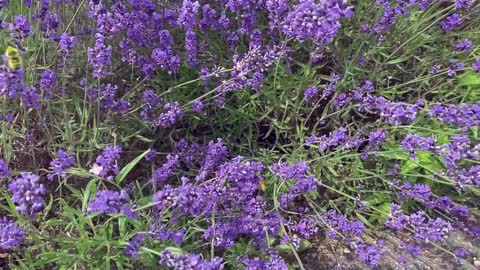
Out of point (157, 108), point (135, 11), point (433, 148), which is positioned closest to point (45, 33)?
point (135, 11)

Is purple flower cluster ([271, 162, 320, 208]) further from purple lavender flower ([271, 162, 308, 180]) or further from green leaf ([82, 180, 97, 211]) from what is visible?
green leaf ([82, 180, 97, 211])

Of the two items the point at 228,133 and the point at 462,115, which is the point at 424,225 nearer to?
the point at 462,115

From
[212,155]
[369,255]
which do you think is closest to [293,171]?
[212,155]

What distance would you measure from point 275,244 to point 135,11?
127cm

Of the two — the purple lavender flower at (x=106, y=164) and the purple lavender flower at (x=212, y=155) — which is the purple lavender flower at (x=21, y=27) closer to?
the purple lavender flower at (x=106, y=164)

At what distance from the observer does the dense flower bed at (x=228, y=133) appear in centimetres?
222

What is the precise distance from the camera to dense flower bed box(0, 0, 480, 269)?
2223mm

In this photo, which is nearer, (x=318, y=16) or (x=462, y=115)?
(x=318, y=16)

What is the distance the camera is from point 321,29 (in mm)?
1997

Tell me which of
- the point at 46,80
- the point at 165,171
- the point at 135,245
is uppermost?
the point at 46,80

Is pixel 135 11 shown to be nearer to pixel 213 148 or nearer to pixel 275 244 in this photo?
pixel 213 148

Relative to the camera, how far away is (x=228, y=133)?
3.09 meters

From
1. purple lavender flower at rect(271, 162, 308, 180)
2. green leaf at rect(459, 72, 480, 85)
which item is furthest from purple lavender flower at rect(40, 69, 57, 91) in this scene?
green leaf at rect(459, 72, 480, 85)

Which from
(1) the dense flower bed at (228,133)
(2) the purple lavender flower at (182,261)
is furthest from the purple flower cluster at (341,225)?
(2) the purple lavender flower at (182,261)
